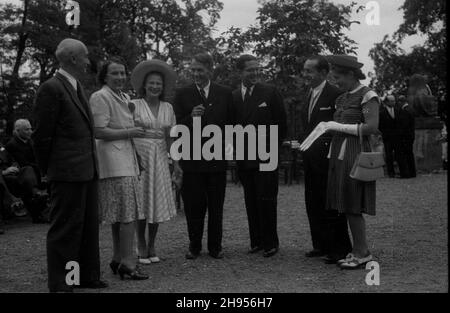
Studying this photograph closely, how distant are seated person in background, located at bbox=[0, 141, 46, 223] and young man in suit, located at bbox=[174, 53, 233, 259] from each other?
403 centimetres

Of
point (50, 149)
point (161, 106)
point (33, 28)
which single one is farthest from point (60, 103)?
point (33, 28)

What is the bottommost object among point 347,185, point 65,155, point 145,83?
point 347,185

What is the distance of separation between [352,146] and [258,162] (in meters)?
1.29

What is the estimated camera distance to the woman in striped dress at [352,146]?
600cm

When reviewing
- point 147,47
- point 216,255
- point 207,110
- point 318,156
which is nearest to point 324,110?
point 318,156

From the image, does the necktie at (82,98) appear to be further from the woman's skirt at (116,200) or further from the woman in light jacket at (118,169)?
the woman's skirt at (116,200)

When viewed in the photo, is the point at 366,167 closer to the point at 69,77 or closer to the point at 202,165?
the point at 202,165

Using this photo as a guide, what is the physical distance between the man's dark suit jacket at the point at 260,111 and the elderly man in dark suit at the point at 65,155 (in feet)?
6.86

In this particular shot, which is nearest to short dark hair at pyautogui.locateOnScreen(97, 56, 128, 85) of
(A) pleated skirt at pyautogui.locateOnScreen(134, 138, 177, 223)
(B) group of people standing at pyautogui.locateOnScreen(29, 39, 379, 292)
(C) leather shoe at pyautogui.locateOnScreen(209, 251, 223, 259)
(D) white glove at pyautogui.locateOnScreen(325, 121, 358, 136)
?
(B) group of people standing at pyautogui.locateOnScreen(29, 39, 379, 292)

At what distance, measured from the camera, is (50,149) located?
520 cm

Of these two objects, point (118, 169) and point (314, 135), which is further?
point (314, 135)

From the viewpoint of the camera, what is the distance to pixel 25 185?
1016 cm

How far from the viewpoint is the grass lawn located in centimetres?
544
